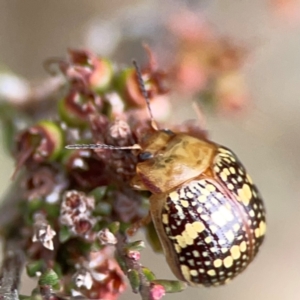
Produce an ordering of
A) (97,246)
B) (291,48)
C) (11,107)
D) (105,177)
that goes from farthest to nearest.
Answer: (291,48) → (11,107) → (105,177) → (97,246)

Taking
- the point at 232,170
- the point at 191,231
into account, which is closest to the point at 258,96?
the point at 232,170

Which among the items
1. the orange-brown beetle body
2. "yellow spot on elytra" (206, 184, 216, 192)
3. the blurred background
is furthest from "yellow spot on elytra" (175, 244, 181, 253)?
the blurred background

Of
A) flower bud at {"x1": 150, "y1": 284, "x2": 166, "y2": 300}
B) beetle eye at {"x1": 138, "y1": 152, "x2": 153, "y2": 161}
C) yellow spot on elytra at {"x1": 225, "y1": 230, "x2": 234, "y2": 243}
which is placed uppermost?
beetle eye at {"x1": 138, "y1": 152, "x2": 153, "y2": 161}

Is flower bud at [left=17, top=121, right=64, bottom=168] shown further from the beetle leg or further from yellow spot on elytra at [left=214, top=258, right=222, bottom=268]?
yellow spot on elytra at [left=214, top=258, right=222, bottom=268]

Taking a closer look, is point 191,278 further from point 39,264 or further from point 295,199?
point 295,199

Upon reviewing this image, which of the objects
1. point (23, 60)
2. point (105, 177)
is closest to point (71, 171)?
point (105, 177)

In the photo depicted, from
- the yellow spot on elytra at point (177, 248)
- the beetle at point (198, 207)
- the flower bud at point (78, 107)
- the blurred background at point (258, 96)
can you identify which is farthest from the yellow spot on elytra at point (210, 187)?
the blurred background at point (258, 96)

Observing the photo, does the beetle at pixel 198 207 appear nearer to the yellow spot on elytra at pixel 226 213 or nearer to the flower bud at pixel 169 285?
the yellow spot on elytra at pixel 226 213
